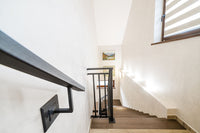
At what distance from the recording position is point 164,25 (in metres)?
1.75

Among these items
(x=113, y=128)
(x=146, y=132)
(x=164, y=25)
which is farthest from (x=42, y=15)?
(x=164, y=25)

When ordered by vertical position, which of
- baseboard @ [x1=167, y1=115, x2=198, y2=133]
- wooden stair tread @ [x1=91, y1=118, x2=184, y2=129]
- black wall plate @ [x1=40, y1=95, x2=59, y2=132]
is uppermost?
black wall plate @ [x1=40, y1=95, x2=59, y2=132]

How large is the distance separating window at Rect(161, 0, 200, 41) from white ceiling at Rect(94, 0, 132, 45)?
6.08ft

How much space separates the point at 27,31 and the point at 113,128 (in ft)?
5.19

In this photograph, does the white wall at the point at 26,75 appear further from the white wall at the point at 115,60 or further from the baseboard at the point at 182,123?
the white wall at the point at 115,60

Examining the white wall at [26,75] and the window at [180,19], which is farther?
the window at [180,19]

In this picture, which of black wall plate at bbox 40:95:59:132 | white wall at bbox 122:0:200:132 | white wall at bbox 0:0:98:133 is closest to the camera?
white wall at bbox 0:0:98:133

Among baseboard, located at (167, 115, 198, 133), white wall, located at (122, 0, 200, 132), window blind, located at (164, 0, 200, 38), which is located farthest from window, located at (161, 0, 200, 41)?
baseboard, located at (167, 115, 198, 133)

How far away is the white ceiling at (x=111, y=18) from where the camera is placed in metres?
3.11

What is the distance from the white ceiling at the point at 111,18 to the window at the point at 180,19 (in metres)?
1.85

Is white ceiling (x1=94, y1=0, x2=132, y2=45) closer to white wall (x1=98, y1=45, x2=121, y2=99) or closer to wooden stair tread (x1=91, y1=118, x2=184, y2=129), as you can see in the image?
white wall (x1=98, y1=45, x2=121, y2=99)

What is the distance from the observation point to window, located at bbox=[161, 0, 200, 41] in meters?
1.16

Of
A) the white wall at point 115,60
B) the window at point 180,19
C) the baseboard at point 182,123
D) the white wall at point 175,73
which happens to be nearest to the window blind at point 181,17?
the window at point 180,19

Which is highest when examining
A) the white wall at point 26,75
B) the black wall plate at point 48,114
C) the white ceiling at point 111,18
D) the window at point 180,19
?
the white ceiling at point 111,18
